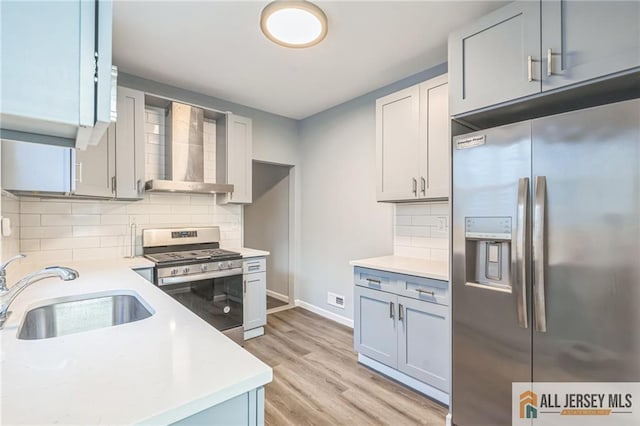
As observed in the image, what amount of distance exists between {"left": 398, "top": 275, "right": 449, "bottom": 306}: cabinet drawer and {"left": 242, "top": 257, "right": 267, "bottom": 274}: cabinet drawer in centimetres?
155

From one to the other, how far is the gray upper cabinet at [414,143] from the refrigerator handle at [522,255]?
0.76 m

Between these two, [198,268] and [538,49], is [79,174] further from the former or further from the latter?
[538,49]

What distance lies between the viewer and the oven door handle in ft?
8.29

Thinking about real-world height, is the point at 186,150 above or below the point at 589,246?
above

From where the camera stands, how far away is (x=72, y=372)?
29.7 inches

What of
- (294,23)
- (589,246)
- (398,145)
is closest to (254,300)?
(398,145)

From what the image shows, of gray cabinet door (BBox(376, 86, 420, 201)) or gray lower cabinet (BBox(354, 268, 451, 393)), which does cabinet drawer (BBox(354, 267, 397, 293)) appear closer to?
gray lower cabinet (BBox(354, 268, 451, 393))

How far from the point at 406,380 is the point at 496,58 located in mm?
2295

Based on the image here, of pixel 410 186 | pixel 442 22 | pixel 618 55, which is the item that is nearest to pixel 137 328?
pixel 410 186

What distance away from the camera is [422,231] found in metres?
2.83

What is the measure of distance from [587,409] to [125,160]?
355 centimetres

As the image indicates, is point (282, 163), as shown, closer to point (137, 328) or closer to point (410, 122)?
point (410, 122)

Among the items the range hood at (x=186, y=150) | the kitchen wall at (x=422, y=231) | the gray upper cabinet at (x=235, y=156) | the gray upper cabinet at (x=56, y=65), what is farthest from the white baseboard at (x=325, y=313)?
the gray upper cabinet at (x=56, y=65)

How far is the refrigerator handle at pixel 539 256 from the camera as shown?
57.9 inches
